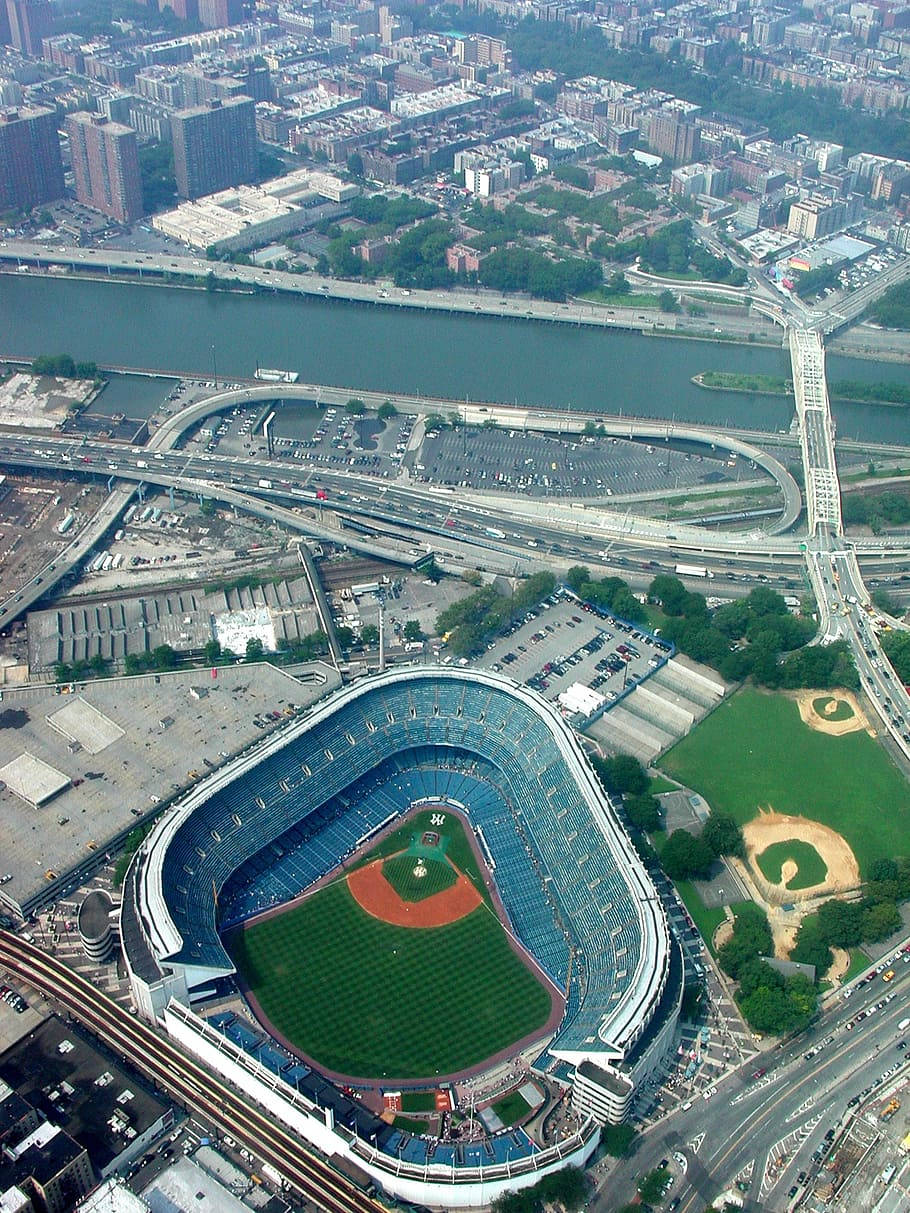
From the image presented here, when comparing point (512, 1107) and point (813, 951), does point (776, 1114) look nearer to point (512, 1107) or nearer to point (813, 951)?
point (813, 951)

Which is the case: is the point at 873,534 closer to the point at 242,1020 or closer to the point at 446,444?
the point at 446,444

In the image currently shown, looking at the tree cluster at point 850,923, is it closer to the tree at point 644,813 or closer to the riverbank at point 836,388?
the tree at point 644,813

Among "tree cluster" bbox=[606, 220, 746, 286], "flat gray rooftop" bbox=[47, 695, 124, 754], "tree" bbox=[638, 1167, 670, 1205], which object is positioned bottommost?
"tree" bbox=[638, 1167, 670, 1205]

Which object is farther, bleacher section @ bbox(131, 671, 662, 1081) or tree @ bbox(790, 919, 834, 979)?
tree @ bbox(790, 919, 834, 979)

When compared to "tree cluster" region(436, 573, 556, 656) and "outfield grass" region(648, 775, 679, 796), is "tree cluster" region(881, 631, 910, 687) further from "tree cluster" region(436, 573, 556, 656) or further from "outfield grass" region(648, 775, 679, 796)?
"tree cluster" region(436, 573, 556, 656)

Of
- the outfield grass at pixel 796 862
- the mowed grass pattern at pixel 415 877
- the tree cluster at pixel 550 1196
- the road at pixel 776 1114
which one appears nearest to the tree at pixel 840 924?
the road at pixel 776 1114

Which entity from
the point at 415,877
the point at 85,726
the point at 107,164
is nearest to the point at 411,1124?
the point at 415,877

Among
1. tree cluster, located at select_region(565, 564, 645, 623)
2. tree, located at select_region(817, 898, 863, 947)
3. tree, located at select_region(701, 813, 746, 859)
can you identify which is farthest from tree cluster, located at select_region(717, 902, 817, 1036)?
tree cluster, located at select_region(565, 564, 645, 623)
